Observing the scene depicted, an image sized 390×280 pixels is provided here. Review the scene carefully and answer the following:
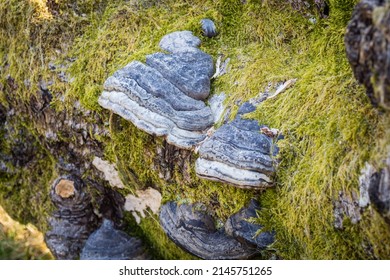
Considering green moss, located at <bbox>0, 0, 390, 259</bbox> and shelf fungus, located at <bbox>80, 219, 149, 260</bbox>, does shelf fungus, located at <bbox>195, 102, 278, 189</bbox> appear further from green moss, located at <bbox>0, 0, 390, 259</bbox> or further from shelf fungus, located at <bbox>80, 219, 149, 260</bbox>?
shelf fungus, located at <bbox>80, 219, 149, 260</bbox>

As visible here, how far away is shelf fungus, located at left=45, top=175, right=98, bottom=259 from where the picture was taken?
10.4 feet

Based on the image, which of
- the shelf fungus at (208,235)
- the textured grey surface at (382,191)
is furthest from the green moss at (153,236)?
the textured grey surface at (382,191)

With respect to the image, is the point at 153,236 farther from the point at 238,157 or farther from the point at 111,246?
the point at 238,157

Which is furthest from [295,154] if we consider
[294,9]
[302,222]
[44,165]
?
[44,165]

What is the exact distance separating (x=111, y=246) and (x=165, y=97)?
129 centimetres

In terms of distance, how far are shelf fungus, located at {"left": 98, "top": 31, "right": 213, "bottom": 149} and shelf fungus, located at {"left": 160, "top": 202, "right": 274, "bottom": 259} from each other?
17.7 inches

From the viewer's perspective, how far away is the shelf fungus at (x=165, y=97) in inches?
87.9

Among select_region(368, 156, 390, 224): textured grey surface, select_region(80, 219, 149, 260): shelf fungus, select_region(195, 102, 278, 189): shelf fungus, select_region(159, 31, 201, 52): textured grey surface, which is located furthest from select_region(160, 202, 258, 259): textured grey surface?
select_region(159, 31, 201, 52): textured grey surface

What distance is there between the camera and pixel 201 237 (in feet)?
7.96

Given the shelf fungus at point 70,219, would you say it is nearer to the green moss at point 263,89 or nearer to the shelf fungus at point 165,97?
the green moss at point 263,89

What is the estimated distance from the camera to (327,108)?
7.00ft

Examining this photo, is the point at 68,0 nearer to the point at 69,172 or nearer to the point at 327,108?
the point at 69,172

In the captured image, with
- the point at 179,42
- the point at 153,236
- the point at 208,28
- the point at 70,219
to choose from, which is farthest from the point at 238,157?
the point at 70,219

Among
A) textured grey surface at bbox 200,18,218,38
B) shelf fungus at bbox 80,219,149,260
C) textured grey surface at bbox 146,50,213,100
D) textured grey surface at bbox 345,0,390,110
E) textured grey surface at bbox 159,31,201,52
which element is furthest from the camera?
shelf fungus at bbox 80,219,149,260
